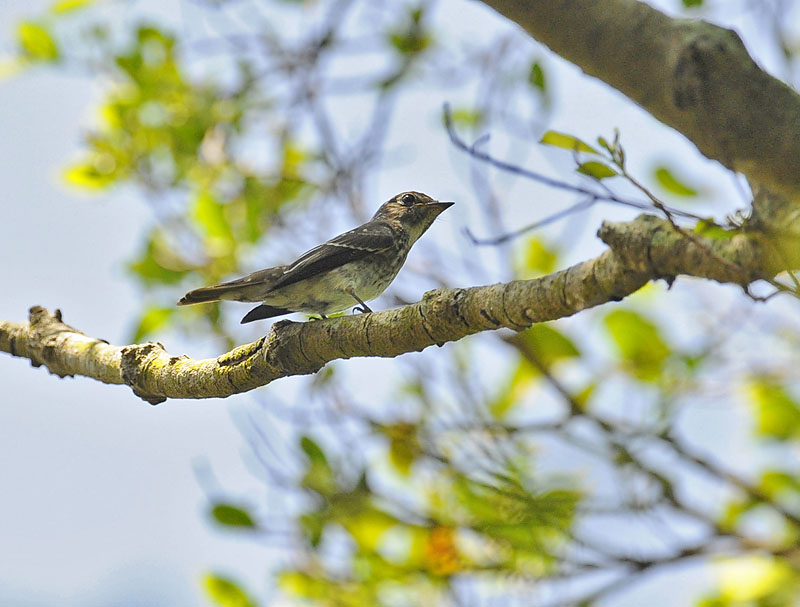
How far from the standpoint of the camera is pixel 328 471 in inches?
174

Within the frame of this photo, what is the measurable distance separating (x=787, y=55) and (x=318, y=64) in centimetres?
379

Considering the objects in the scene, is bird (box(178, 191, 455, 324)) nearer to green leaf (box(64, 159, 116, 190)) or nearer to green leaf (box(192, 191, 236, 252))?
green leaf (box(192, 191, 236, 252))

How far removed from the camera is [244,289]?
446 centimetres

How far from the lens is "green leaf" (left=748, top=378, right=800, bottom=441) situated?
401cm

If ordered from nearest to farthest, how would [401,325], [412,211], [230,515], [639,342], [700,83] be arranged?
[700,83] → [401,325] → [639,342] → [230,515] → [412,211]

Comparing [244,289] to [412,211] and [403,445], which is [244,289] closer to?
[403,445]

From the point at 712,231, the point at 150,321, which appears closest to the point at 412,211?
the point at 150,321

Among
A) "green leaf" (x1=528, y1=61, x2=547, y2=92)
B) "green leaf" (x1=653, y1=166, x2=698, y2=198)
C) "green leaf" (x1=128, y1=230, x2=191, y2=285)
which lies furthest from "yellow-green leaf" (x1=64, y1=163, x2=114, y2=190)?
"green leaf" (x1=653, y1=166, x2=698, y2=198)

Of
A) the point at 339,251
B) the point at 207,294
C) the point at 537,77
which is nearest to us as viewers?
the point at 537,77

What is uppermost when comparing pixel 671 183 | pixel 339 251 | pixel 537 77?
pixel 537 77

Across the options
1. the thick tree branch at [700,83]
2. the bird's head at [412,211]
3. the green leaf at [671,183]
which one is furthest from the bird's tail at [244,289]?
the thick tree branch at [700,83]

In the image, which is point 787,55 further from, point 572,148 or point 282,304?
point 282,304

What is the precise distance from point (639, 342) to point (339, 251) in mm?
1580

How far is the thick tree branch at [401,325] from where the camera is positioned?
76.5 inches
